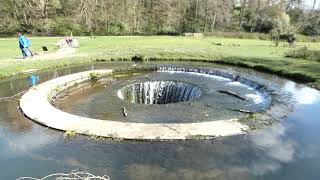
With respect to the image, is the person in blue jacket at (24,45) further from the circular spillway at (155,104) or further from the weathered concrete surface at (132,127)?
the weathered concrete surface at (132,127)

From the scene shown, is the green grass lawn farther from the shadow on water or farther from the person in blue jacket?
the shadow on water

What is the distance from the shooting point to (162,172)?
8297 millimetres

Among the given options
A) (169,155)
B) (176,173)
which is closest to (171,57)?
(169,155)

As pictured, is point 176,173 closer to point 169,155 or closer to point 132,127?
point 169,155

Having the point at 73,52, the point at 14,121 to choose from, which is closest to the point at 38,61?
the point at 73,52

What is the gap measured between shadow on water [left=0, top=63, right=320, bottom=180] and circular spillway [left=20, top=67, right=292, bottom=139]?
0.57 metres

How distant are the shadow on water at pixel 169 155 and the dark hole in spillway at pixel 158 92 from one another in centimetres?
567

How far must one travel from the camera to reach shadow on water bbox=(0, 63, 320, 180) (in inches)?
330

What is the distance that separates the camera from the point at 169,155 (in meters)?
9.16

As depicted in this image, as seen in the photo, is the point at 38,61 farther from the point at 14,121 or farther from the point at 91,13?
the point at 91,13

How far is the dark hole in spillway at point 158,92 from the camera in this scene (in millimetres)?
16562

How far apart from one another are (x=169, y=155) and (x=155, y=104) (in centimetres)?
496

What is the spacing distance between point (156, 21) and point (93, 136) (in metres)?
40.2

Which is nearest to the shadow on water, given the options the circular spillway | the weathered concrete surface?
the weathered concrete surface
